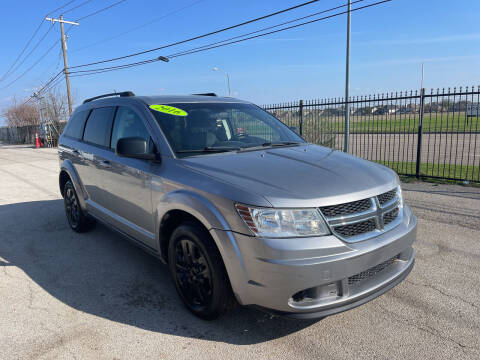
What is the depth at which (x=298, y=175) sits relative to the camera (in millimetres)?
2760

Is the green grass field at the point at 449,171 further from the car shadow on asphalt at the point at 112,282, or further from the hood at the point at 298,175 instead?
the car shadow on asphalt at the point at 112,282

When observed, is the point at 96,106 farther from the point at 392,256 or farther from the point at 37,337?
the point at 392,256

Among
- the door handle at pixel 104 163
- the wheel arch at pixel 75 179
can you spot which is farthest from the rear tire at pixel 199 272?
the wheel arch at pixel 75 179

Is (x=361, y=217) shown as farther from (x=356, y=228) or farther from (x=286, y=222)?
(x=286, y=222)

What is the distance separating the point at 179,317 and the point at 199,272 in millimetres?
509

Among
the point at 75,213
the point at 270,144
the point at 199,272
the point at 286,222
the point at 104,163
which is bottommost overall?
the point at 75,213

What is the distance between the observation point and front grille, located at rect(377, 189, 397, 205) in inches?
108

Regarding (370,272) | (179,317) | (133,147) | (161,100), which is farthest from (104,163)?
(370,272)

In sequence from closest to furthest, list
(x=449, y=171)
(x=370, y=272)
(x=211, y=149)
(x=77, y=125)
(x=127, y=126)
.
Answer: (x=370, y=272) < (x=211, y=149) < (x=127, y=126) < (x=77, y=125) < (x=449, y=171)

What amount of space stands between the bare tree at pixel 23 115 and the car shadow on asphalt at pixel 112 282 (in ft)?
159

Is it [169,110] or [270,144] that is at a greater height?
[169,110]

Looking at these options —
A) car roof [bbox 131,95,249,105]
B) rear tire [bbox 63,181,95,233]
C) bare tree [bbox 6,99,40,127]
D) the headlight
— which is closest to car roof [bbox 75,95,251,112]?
car roof [bbox 131,95,249,105]

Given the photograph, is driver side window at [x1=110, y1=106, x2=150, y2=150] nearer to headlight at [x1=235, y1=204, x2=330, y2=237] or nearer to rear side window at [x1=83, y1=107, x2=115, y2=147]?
rear side window at [x1=83, y1=107, x2=115, y2=147]

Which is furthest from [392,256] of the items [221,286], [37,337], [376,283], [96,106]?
[96,106]
